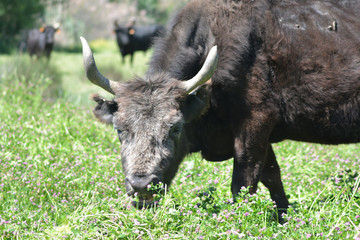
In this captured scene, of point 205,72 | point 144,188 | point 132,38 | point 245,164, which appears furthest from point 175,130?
point 132,38

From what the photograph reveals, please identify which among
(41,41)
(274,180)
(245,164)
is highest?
(245,164)

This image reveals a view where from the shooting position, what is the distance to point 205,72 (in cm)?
465

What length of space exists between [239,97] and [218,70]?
0.35 metres

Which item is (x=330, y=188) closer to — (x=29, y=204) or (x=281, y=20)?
(x=281, y=20)

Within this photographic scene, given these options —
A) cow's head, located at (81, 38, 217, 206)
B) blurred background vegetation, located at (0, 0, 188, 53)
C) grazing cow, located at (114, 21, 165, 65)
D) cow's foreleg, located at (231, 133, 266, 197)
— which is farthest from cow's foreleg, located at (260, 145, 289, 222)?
grazing cow, located at (114, 21, 165, 65)

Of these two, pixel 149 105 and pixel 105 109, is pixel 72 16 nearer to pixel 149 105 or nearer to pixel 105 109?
pixel 105 109

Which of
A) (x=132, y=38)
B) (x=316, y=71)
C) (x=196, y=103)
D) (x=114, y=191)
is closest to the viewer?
(x=196, y=103)

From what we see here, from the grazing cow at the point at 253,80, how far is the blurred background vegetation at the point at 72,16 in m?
19.9

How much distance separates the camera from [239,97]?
498 centimetres

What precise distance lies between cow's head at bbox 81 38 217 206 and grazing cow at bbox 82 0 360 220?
0.01m

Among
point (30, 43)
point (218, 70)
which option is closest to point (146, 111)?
point (218, 70)

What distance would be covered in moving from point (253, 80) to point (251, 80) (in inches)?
0.8

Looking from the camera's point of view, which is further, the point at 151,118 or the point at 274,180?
the point at 274,180

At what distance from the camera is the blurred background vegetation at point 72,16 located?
3344cm
